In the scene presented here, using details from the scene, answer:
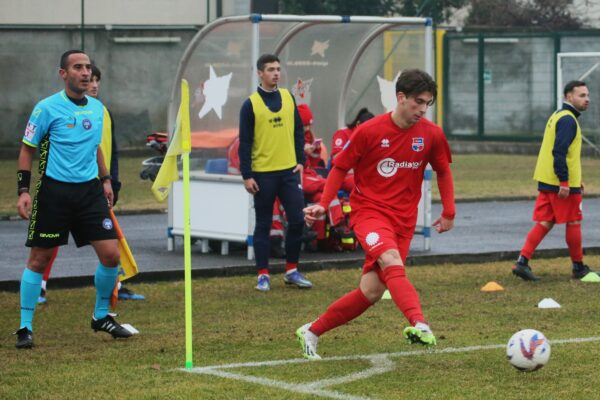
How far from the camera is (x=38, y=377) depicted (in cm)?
797

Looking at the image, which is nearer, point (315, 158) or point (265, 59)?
point (265, 59)

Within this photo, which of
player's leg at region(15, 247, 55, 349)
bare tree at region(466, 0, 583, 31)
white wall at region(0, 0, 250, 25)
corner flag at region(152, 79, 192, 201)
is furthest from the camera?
bare tree at region(466, 0, 583, 31)

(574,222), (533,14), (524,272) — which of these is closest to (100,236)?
(524,272)

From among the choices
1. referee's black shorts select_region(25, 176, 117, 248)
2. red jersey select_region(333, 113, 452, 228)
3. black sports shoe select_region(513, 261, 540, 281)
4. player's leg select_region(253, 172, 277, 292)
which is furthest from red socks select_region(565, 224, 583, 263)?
referee's black shorts select_region(25, 176, 117, 248)

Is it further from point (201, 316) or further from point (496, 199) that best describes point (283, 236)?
point (496, 199)

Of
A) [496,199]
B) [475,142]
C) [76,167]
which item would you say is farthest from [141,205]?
[475,142]

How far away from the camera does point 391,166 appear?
841 cm

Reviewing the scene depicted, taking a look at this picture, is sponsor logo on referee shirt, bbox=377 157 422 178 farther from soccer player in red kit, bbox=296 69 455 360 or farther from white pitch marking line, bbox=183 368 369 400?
white pitch marking line, bbox=183 368 369 400

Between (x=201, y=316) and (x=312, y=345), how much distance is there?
2.28 meters

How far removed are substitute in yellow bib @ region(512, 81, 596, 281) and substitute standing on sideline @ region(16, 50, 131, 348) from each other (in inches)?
188

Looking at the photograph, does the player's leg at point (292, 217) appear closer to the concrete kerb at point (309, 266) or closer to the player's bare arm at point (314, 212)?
the concrete kerb at point (309, 266)

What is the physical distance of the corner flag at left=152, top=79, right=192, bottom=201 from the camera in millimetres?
8078

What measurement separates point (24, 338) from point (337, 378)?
8.05 feet

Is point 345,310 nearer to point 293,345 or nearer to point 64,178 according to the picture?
point 293,345
